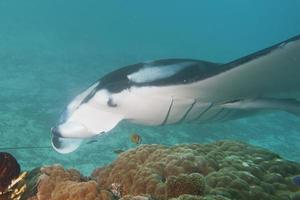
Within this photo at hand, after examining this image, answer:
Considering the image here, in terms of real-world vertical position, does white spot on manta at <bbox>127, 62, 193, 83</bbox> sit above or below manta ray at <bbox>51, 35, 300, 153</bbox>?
above

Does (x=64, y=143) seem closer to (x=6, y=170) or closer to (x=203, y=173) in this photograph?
(x=6, y=170)

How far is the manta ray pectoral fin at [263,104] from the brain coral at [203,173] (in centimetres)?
53

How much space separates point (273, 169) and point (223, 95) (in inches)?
37.7

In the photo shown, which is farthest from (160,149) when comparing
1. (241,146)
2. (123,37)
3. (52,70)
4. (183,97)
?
(123,37)

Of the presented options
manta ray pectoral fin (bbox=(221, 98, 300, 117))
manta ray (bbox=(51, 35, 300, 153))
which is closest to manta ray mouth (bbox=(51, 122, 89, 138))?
manta ray (bbox=(51, 35, 300, 153))

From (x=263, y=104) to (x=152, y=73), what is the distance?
141 cm

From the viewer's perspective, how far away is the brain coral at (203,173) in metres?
3.17

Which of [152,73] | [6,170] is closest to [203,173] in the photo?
[152,73]

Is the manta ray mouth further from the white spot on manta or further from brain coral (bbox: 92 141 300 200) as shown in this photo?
the white spot on manta

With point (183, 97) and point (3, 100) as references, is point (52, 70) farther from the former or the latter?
point (183, 97)

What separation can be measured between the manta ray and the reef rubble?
42 centimetres

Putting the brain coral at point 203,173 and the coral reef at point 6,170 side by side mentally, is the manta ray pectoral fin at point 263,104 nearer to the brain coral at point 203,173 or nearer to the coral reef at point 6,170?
the brain coral at point 203,173

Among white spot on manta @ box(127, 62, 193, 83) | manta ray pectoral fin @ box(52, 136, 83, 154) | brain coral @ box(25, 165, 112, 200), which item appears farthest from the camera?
manta ray pectoral fin @ box(52, 136, 83, 154)

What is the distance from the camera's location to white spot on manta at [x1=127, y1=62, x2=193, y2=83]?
12.3 ft
